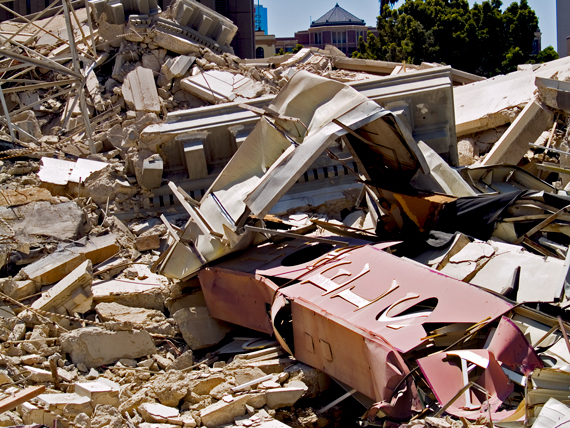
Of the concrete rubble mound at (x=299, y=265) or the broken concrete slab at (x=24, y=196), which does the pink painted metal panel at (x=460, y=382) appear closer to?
the concrete rubble mound at (x=299, y=265)

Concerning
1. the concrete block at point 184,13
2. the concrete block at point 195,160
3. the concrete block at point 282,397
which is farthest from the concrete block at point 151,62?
the concrete block at point 282,397

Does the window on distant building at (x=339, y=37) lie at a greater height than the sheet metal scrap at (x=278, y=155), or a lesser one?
greater

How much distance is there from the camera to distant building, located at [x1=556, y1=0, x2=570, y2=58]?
39000 millimetres

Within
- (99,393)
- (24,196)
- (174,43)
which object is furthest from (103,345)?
(174,43)

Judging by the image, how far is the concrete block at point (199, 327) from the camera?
240 inches

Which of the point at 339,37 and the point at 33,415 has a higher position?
the point at 339,37

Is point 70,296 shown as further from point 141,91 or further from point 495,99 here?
point 495,99

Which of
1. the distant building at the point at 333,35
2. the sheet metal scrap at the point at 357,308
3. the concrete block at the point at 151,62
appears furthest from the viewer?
the distant building at the point at 333,35

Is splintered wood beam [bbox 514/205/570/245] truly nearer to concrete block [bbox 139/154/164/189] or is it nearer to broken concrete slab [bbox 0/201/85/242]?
concrete block [bbox 139/154/164/189]

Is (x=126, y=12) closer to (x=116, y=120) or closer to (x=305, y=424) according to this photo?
(x=116, y=120)

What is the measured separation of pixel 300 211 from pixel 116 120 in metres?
4.48

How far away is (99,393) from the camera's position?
15.3ft

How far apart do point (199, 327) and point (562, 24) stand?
3985 cm

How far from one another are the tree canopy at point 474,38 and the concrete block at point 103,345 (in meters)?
23.5
